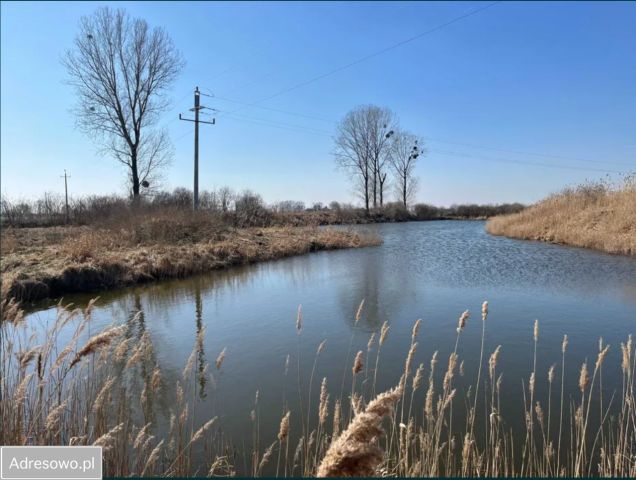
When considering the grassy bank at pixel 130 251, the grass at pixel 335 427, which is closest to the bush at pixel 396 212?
the grassy bank at pixel 130 251

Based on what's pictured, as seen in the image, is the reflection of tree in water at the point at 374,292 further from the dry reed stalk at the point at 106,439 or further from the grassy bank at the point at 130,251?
the dry reed stalk at the point at 106,439

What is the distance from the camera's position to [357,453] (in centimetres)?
123

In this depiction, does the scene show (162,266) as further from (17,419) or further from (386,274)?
(17,419)

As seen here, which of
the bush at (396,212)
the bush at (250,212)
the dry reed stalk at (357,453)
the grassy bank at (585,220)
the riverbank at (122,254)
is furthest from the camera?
the bush at (396,212)

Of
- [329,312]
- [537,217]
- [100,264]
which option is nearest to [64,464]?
[329,312]

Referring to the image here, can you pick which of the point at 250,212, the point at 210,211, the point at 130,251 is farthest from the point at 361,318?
the point at 250,212

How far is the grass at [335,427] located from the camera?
241 cm

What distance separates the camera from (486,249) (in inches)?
698

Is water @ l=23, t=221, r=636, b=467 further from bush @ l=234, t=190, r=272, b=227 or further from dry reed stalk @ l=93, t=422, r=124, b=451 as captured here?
bush @ l=234, t=190, r=272, b=227

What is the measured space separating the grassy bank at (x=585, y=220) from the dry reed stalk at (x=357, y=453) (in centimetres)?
1739

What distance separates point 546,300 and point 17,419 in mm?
8793

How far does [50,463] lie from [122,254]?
453 inches

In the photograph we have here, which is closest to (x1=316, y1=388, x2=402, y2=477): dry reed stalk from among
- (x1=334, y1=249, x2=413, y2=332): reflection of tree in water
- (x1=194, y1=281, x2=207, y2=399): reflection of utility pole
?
(x1=194, y1=281, x2=207, y2=399): reflection of utility pole

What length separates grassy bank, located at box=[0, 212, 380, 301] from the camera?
388 inches
